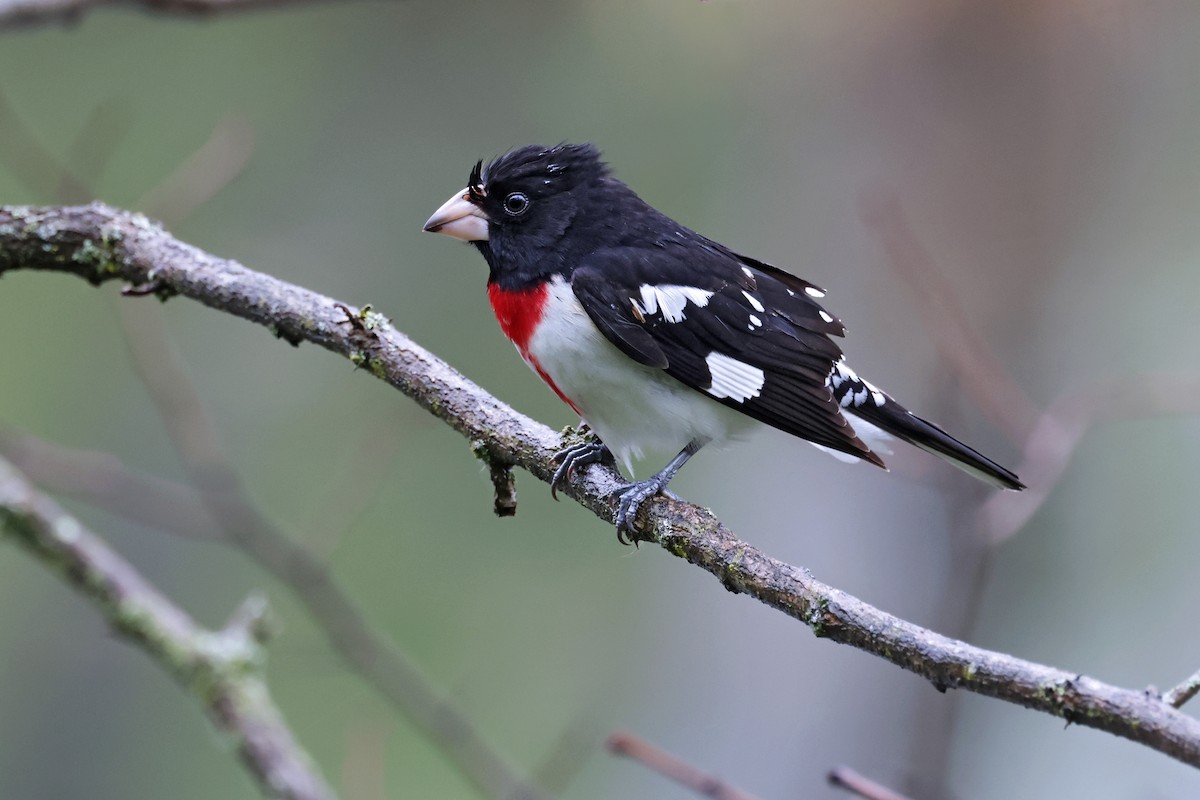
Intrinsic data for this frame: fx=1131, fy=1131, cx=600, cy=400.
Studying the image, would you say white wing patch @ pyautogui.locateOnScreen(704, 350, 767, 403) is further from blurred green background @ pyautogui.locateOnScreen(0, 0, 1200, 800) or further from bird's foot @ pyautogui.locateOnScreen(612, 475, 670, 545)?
blurred green background @ pyautogui.locateOnScreen(0, 0, 1200, 800)

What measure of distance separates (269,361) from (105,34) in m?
2.17

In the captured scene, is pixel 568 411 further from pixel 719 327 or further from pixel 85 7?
pixel 85 7

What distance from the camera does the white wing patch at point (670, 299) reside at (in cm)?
250

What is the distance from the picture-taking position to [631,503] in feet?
7.34

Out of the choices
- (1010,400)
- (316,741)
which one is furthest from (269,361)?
(1010,400)

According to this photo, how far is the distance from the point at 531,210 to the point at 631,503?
0.84m

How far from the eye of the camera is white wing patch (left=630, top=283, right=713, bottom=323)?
2.50 m

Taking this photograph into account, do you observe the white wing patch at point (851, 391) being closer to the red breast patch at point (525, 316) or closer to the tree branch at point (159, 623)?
the red breast patch at point (525, 316)

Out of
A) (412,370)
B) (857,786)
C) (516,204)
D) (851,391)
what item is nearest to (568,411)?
(516,204)

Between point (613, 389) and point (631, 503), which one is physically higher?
point (613, 389)

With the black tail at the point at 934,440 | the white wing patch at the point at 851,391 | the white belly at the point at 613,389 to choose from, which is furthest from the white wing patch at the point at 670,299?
the black tail at the point at 934,440

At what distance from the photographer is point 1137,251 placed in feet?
16.8

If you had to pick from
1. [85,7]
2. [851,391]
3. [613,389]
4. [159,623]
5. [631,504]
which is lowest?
[159,623]

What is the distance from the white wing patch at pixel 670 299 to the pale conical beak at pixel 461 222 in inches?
18.0
